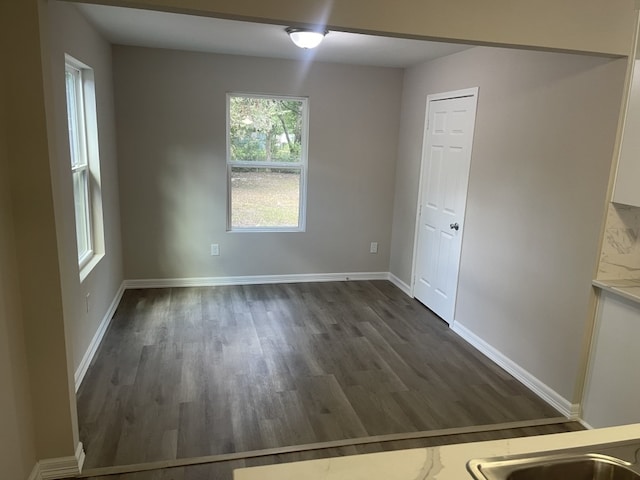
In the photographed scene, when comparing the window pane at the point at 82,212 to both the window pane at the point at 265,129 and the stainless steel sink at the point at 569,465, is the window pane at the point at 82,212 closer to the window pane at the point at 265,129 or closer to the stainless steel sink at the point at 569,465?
the window pane at the point at 265,129

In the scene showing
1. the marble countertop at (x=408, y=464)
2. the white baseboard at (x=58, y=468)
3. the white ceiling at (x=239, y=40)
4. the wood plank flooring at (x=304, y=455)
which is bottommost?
the wood plank flooring at (x=304, y=455)

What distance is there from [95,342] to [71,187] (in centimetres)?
128

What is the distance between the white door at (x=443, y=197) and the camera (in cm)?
401

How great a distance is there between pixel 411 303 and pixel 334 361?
161cm

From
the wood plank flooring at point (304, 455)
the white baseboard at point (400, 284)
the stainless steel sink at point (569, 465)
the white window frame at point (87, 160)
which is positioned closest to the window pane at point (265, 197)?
the white baseboard at point (400, 284)

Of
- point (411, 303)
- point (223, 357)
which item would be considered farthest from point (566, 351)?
point (223, 357)

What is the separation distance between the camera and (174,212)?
486cm

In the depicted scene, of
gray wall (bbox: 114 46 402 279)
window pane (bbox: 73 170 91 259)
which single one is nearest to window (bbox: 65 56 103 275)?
window pane (bbox: 73 170 91 259)

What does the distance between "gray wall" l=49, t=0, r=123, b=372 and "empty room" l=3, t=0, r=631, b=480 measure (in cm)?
3

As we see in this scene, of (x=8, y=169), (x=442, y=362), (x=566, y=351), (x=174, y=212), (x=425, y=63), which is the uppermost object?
(x=425, y=63)

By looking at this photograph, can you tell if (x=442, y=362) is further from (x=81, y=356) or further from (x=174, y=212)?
(x=174, y=212)

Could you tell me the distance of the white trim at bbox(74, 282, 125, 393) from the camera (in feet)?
9.93

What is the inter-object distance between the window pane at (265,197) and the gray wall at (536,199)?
1982 mm

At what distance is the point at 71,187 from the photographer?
287 centimetres
